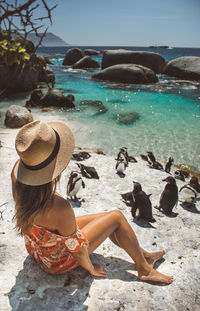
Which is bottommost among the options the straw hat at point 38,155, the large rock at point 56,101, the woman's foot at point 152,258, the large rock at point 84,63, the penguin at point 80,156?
the penguin at point 80,156

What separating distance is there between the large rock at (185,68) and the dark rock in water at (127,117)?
14.9m

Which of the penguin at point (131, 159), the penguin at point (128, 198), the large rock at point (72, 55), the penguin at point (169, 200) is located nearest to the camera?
the penguin at point (169, 200)

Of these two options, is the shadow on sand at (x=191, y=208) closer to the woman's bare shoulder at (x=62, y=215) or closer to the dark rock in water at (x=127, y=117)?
the woman's bare shoulder at (x=62, y=215)

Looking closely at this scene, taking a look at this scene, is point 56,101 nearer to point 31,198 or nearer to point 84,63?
point 31,198

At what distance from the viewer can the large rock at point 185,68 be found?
24.1m

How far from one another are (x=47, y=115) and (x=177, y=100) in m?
9.22

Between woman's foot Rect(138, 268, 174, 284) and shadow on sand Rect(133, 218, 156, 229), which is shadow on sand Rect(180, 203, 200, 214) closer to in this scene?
shadow on sand Rect(133, 218, 156, 229)

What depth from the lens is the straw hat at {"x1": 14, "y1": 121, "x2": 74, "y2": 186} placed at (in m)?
1.68

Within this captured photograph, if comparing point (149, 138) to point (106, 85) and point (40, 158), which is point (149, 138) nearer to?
point (40, 158)

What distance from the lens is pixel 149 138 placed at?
30.1 ft

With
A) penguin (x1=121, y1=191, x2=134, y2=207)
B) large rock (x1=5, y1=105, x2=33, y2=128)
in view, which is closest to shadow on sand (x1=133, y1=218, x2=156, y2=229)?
penguin (x1=121, y1=191, x2=134, y2=207)

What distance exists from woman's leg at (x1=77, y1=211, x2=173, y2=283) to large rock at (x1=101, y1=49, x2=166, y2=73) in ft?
88.1

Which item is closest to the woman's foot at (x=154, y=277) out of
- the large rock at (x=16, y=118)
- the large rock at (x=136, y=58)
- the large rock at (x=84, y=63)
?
the large rock at (x=16, y=118)

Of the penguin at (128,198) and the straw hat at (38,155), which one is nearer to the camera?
the straw hat at (38,155)
